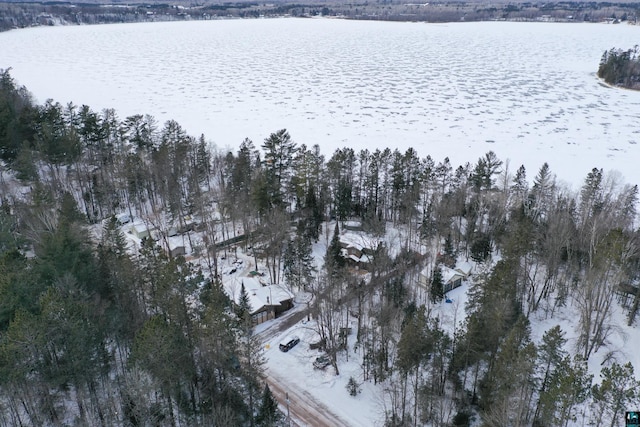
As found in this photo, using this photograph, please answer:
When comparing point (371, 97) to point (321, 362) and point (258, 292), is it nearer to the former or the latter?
point (258, 292)

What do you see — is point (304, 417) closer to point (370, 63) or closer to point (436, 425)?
point (436, 425)

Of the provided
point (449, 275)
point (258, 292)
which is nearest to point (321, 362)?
point (258, 292)

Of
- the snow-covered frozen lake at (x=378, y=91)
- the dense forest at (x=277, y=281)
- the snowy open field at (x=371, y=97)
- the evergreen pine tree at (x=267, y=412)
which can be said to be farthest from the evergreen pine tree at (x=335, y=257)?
the snow-covered frozen lake at (x=378, y=91)

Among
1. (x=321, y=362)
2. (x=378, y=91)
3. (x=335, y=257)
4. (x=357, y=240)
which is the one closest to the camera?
(x=321, y=362)

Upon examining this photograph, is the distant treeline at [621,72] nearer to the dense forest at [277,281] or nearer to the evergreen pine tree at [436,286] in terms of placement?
the dense forest at [277,281]

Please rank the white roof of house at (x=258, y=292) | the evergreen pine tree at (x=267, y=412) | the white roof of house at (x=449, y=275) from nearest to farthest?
the evergreen pine tree at (x=267, y=412) < the white roof of house at (x=258, y=292) < the white roof of house at (x=449, y=275)

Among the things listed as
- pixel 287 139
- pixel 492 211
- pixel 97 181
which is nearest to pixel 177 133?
pixel 97 181
